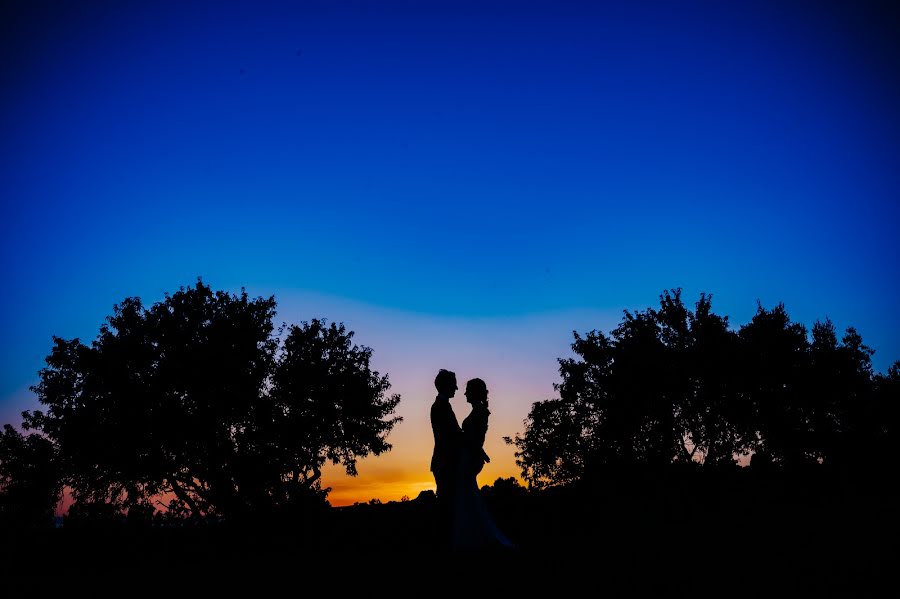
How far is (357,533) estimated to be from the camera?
13109mm

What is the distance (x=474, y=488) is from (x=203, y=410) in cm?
2210

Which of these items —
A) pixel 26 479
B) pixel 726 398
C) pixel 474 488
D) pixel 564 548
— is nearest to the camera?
pixel 474 488

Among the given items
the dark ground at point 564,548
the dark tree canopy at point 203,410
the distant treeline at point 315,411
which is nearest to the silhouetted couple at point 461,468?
the dark ground at point 564,548

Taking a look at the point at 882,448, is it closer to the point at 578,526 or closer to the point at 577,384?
the point at 577,384

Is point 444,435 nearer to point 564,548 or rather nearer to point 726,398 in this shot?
point 564,548

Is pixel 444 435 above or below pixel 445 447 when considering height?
above

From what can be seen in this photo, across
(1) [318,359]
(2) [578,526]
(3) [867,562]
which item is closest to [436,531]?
(2) [578,526]

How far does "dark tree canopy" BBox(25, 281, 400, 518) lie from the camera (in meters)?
25.6

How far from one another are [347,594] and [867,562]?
7.21m

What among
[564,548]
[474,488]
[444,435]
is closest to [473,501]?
[474,488]

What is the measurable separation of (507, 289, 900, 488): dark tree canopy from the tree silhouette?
32.5 m

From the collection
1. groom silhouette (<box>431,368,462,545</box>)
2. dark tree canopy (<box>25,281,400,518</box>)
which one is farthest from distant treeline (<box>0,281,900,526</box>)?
groom silhouette (<box>431,368,462,545</box>)

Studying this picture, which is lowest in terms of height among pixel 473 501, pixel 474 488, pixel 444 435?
pixel 473 501

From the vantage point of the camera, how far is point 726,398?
3534cm
